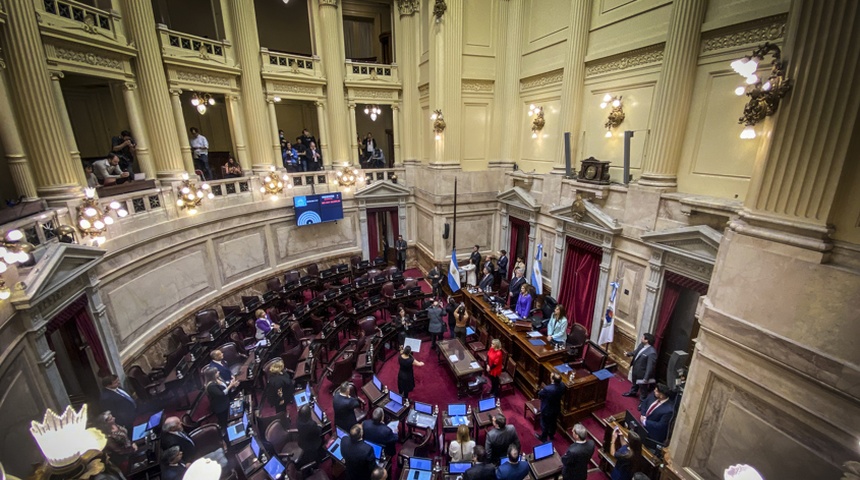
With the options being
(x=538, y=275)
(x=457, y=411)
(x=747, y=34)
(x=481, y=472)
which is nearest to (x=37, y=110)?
(x=457, y=411)

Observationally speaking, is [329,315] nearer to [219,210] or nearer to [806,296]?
[219,210]

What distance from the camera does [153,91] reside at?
31.4 ft

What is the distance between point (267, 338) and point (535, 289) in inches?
314

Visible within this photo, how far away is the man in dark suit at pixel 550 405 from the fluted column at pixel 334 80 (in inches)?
473

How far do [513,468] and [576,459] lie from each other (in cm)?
93

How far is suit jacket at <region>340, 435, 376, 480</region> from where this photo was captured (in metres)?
5.21

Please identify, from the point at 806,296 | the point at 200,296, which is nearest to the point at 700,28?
the point at 806,296

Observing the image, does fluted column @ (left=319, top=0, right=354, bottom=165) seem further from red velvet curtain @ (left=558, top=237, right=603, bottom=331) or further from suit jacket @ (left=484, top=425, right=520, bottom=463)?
suit jacket @ (left=484, top=425, right=520, bottom=463)

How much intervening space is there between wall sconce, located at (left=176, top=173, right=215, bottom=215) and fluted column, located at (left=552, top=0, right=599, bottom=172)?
1063cm

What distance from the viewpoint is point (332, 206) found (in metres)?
14.1

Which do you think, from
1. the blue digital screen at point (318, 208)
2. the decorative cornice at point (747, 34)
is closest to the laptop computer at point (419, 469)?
the decorative cornice at point (747, 34)

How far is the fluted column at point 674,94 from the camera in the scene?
6973mm

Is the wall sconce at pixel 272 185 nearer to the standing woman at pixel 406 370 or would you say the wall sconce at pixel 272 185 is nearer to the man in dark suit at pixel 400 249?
the man in dark suit at pixel 400 249

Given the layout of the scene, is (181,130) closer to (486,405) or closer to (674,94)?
(486,405)
